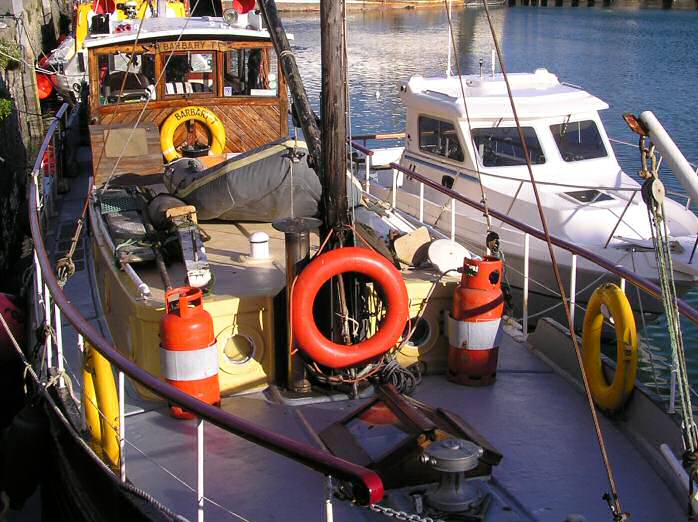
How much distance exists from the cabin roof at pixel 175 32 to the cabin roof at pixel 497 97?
3.67 m

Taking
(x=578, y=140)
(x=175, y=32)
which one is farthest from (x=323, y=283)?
(x=578, y=140)

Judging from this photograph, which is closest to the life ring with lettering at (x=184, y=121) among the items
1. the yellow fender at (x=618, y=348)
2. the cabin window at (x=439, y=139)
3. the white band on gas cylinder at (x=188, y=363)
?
the cabin window at (x=439, y=139)

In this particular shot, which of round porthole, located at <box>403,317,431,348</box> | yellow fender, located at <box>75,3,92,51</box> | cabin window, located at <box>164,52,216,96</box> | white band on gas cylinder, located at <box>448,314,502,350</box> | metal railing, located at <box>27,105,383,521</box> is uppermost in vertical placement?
yellow fender, located at <box>75,3,92,51</box>

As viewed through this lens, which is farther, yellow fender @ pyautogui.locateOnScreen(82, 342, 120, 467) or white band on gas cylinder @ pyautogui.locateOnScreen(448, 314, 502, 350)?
white band on gas cylinder @ pyautogui.locateOnScreen(448, 314, 502, 350)

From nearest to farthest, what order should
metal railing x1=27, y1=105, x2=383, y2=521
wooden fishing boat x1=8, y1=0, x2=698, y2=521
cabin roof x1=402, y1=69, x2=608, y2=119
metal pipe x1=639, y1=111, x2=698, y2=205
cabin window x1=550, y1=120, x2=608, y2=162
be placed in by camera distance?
metal railing x1=27, y1=105, x2=383, y2=521, metal pipe x1=639, y1=111, x2=698, y2=205, wooden fishing boat x1=8, y1=0, x2=698, y2=521, cabin roof x1=402, y1=69, x2=608, y2=119, cabin window x1=550, y1=120, x2=608, y2=162

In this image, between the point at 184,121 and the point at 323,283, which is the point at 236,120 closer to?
the point at 184,121

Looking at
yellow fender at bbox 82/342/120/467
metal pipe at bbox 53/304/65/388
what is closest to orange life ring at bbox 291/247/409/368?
yellow fender at bbox 82/342/120/467

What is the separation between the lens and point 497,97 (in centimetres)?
1355

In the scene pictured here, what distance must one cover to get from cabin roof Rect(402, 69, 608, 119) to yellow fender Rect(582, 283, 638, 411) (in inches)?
285

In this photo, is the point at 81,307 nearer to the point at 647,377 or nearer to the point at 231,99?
the point at 231,99

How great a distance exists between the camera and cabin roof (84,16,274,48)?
10.7m

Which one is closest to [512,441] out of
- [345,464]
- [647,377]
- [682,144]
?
[345,464]

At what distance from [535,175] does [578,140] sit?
3.54 ft

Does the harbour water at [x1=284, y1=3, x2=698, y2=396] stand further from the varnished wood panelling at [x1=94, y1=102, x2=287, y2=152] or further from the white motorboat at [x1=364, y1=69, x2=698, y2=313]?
the varnished wood panelling at [x1=94, y1=102, x2=287, y2=152]
